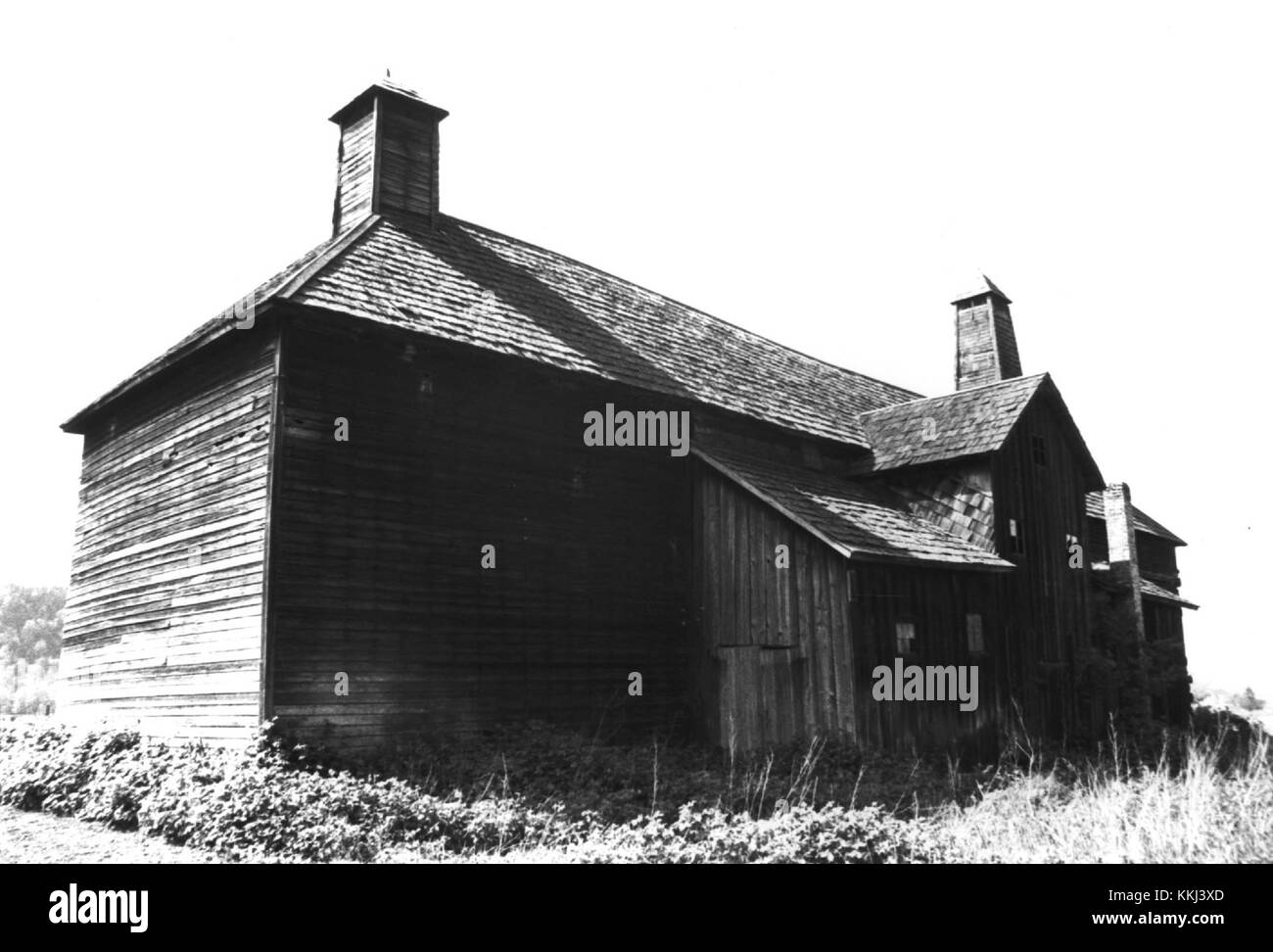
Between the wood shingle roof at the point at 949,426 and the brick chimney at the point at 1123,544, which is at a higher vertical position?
the wood shingle roof at the point at 949,426

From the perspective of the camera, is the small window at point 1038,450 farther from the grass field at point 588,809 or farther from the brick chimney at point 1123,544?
the grass field at point 588,809

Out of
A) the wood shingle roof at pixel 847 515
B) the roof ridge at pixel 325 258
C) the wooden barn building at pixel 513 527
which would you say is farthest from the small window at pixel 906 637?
the roof ridge at pixel 325 258

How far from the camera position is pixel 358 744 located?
12.4m

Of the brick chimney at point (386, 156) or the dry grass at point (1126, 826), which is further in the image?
the brick chimney at point (386, 156)

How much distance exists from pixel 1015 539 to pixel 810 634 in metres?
5.57

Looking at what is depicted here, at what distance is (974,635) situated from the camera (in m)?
16.5

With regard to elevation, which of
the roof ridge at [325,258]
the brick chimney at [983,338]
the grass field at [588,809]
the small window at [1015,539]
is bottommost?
the grass field at [588,809]

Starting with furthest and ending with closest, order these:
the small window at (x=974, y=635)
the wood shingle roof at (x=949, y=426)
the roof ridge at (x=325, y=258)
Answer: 1. the wood shingle roof at (x=949, y=426)
2. the small window at (x=974, y=635)
3. the roof ridge at (x=325, y=258)

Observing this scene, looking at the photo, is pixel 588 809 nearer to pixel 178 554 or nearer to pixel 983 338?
pixel 178 554

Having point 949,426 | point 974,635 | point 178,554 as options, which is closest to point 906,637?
point 974,635

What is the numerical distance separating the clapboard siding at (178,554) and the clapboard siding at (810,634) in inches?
275

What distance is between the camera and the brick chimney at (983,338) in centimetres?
2775

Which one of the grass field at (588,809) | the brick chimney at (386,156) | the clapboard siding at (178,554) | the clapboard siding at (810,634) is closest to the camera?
the grass field at (588,809)
